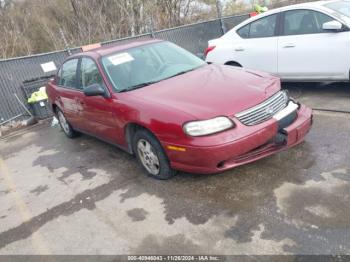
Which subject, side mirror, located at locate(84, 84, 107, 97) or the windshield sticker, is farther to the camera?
the windshield sticker

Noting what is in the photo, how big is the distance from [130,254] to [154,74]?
239 centimetres

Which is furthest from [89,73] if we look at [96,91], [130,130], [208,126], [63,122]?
[208,126]

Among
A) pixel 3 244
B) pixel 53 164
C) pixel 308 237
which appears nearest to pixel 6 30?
pixel 53 164

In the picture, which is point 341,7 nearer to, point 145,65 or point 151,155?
point 145,65

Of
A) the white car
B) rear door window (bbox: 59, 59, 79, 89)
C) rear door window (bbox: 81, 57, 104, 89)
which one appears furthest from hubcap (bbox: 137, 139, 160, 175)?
the white car

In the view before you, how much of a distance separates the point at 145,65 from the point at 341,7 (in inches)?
136

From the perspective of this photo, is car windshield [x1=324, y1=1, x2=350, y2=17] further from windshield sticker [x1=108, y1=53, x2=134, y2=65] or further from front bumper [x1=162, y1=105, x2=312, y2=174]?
windshield sticker [x1=108, y1=53, x2=134, y2=65]

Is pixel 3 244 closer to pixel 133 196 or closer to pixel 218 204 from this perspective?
pixel 133 196

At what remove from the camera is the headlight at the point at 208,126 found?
3615 mm

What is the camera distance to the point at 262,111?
3842 mm

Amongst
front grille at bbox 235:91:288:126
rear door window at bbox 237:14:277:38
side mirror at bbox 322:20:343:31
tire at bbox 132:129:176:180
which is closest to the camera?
front grille at bbox 235:91:288:126

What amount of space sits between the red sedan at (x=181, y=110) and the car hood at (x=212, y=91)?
10mm

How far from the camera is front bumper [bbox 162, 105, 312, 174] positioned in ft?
11.9

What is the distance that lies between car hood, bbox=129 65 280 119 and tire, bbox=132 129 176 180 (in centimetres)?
43
